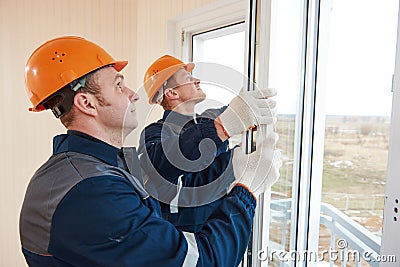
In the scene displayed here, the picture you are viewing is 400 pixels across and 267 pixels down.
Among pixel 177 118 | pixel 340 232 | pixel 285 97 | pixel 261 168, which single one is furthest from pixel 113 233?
pixel 340 232

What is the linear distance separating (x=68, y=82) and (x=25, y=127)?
6.77 feet

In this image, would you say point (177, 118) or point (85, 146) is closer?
point (85, 146)

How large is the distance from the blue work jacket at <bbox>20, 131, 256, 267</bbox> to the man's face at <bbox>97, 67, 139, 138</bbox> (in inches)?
2.9

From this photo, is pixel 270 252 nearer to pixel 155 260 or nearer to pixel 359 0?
pixel 155 260

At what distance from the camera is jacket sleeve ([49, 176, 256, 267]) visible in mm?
844

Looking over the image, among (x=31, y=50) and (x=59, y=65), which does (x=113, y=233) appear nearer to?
(x=59, y=65)

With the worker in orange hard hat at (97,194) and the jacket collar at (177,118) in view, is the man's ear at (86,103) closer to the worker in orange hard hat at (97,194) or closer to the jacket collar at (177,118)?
the worker in orange hard hat at (97,194)

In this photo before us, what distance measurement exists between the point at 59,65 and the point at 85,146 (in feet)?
0.79

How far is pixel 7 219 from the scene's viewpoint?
290cm

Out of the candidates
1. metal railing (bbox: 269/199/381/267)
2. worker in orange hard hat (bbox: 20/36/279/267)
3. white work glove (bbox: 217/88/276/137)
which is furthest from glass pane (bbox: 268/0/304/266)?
worker in orange hard hat (bbox: 20/36/279/267)

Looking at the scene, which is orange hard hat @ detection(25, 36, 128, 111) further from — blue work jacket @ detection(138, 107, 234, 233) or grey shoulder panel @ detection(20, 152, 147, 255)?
blue work jacket @ detection(138, 107, 234, 233)

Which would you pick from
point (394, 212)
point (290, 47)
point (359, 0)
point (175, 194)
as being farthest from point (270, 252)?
point (359, 0)

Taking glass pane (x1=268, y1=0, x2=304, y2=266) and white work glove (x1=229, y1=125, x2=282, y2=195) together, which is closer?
white work glove (x1=229, y1=125, x2=282, y2=195)

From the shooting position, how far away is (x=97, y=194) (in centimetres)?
86
